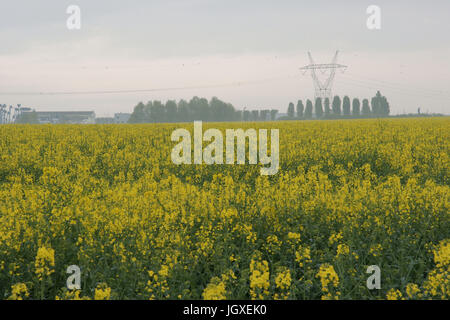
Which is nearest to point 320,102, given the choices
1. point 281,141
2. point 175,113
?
point 175,113

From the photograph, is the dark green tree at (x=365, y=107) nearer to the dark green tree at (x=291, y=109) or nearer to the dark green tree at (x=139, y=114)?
the dark green tree at (x=291, y=109)

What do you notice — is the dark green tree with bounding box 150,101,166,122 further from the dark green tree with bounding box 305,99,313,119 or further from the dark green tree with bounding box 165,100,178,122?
the dark green tree with bounding box 305,99,313,119

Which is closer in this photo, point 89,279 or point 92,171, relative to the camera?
point 89,279

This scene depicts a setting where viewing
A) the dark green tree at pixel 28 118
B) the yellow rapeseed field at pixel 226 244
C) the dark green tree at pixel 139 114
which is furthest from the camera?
the dark green tree at pixel 139 114

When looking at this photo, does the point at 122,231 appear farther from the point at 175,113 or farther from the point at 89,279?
the point at 175,113

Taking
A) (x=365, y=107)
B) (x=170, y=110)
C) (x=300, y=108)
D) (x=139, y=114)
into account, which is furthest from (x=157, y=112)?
(x=365, y=107)

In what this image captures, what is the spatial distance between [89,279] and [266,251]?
2.33 metres

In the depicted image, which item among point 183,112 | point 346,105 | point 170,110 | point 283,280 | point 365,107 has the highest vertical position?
point 346,105

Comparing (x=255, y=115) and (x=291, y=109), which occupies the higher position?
(x=291, y=109)

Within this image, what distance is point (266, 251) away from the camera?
17.6 feet

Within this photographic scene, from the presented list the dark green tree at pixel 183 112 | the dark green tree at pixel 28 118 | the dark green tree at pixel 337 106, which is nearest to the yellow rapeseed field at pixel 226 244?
the dark green tree at pixel 183 112

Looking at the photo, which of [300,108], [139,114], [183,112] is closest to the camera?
[183,112]

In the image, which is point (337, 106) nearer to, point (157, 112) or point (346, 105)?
point (346, 105)

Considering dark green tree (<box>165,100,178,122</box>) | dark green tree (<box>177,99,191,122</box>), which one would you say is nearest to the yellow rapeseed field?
dark green tree (<box>177,99,191,122</box>)
